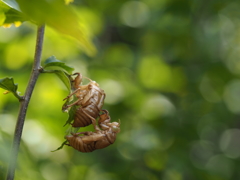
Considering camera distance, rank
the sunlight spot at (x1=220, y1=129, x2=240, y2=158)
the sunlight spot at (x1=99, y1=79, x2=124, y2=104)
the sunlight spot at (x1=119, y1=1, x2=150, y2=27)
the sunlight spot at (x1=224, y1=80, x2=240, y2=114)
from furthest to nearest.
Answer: the sunlight spot at (x1=220, y1=129, x2=240, y2=158) < the sunlight spot at (x1=224, y1=80, x2=240, y2=114) < the sunlight spot at (x1=119, y1=1, x2=150, y2=27) < the sunlight spot at (x1=99, y1=79, x2=124, y2=104)

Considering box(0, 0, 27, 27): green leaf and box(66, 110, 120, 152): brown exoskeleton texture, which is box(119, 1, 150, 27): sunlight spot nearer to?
box(66, 110, 120, 152): brown exoskeleton texture

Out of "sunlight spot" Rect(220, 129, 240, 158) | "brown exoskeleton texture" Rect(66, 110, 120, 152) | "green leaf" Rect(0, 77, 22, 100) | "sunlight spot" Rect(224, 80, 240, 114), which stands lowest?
"sunlight spot" Rect(220, 129, 240, 158)

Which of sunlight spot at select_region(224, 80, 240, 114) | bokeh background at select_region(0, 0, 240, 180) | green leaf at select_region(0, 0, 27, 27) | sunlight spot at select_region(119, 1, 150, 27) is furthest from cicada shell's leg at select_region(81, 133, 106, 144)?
sunlight spot at select_region(224, 80, 240, 114)

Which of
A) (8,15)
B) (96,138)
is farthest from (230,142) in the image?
(8,15)

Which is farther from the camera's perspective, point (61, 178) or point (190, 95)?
point (190, 95)

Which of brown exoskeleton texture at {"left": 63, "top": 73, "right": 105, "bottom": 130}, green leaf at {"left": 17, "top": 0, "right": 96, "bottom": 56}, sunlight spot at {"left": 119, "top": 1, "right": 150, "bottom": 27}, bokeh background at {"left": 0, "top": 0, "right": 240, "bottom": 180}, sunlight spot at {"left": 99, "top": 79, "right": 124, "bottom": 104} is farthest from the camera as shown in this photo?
sunlight spot at {"left": 119, "top": 1, "right": 150, "bottom": 27}

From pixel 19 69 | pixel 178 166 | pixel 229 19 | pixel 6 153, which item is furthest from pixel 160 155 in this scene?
pixel 6 153

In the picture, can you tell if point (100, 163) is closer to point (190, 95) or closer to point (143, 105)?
point (143, 105)
